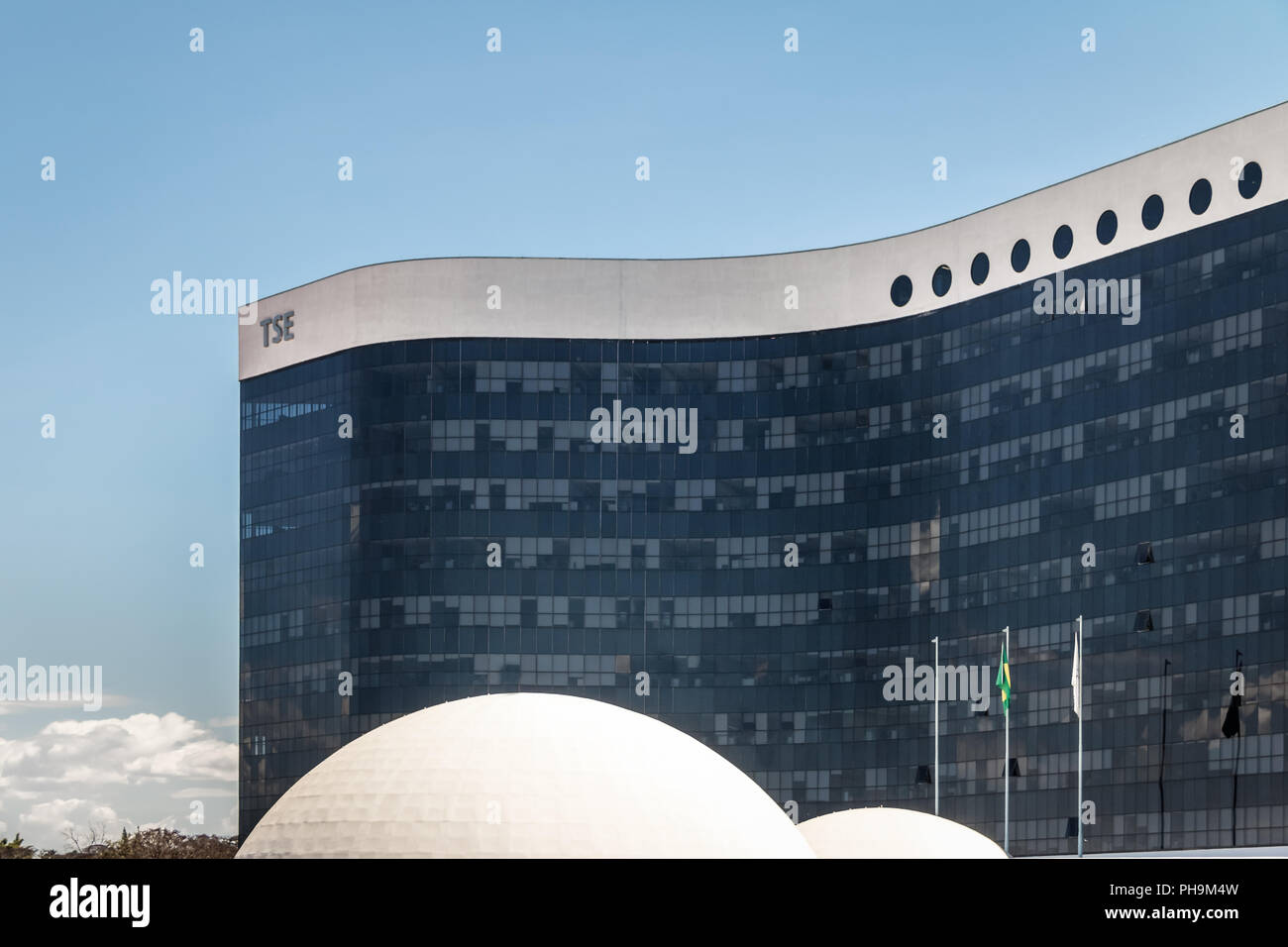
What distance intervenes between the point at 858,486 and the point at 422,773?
330 feet

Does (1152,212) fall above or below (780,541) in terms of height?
above

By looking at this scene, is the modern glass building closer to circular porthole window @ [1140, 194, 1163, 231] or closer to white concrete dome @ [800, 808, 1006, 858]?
circular porthole window @ [1140, 194, 1163, 231]

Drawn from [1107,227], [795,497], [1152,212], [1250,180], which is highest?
[1250,180]

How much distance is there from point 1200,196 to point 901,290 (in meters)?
26.3

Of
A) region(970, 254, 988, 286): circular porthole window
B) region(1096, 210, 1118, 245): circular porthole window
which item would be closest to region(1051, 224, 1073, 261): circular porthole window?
region(1096, 210, 1118, 245): circular porthole window

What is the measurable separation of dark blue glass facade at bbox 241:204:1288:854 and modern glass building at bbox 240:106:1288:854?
0.23 metres

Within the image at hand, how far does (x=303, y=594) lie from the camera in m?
137

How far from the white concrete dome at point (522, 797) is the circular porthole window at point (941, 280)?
316 feet

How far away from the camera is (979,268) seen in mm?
123062

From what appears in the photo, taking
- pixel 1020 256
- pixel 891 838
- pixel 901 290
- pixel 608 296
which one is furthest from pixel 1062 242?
pixel 891 838

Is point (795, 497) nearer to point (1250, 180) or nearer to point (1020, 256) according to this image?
point (1020, 256)

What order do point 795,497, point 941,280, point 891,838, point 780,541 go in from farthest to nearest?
point 795,497, point 780,541, point 941,280, point 891,838

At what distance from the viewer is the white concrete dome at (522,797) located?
1167 inches

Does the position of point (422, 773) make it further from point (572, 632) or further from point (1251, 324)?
point (572, 632)
